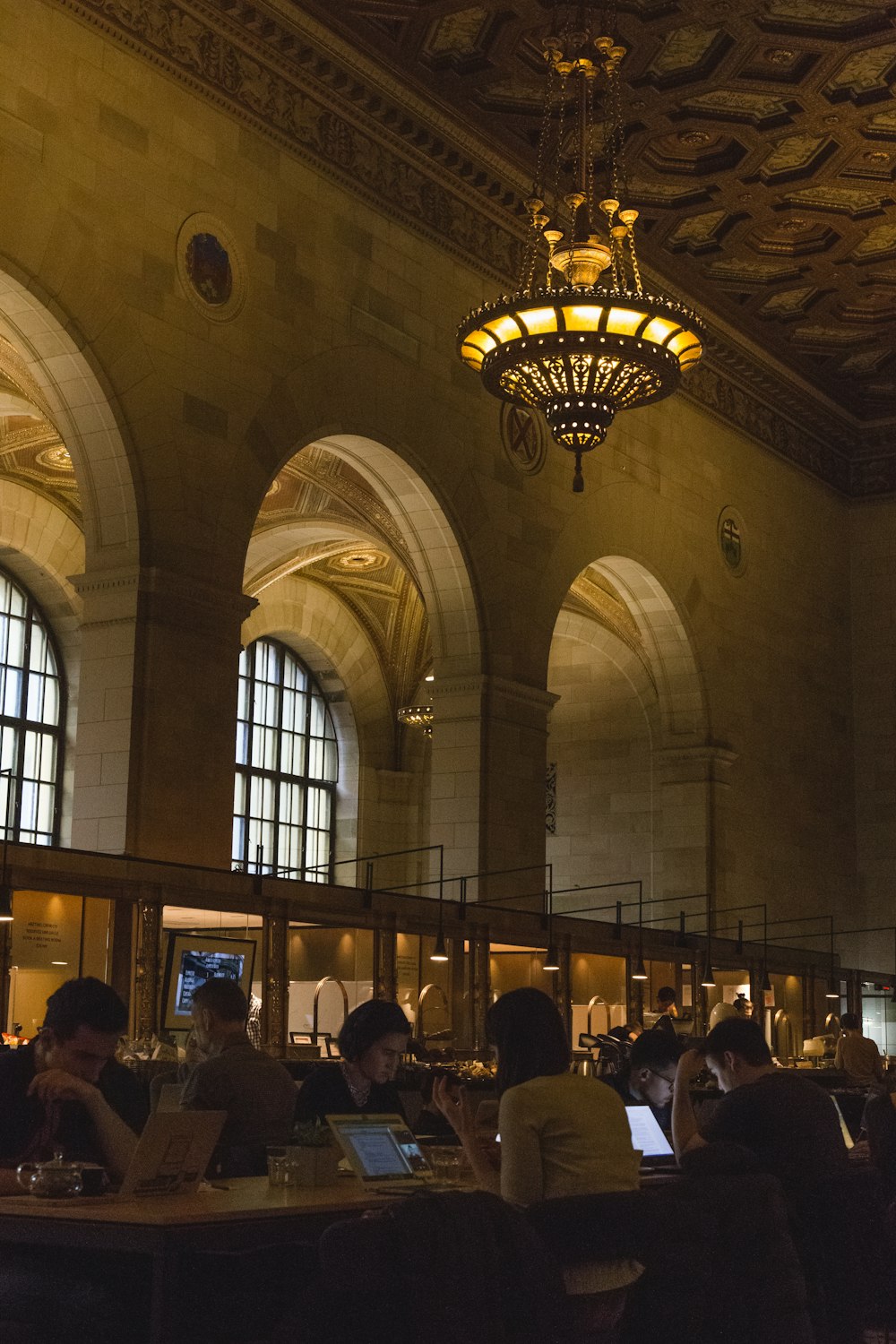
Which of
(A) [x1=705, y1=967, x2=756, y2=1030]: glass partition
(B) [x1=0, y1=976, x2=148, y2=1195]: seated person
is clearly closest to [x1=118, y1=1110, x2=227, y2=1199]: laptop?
(B) [x1=0, y1=976, x2=148, y2=1195]: seated person

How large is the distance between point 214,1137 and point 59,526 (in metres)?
16.5

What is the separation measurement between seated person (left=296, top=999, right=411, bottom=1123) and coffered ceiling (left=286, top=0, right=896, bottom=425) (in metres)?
9.87

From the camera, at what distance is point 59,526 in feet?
64.8

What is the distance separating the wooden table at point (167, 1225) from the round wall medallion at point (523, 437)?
487 inches

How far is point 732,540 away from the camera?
773 inches

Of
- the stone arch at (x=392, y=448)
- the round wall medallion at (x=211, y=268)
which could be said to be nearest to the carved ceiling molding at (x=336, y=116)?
the round wall medallion at (x=211, y=268)

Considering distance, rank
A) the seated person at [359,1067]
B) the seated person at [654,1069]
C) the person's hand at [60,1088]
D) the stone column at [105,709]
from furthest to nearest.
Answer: the stone column at [105,709] < the seated person at [654,1069] < the seated person at [359,1067] < the person's hand at [60,1088]

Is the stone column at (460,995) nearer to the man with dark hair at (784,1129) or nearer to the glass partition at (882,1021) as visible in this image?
the man with dark hair at (784,1129)

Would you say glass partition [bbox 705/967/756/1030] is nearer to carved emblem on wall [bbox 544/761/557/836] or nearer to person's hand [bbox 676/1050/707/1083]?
carved emblem on wall [bbox 544/761/557/836]

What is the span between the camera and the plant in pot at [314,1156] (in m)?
4.21

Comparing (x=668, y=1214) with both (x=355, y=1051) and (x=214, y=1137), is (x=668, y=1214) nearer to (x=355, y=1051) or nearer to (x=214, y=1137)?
(x=214, y=1137)

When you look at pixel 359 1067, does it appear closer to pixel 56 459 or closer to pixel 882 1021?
pixel 56 459

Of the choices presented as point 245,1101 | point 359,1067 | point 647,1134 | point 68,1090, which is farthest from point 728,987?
point 68,1090

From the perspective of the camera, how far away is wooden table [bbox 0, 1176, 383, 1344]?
11.3 ft
